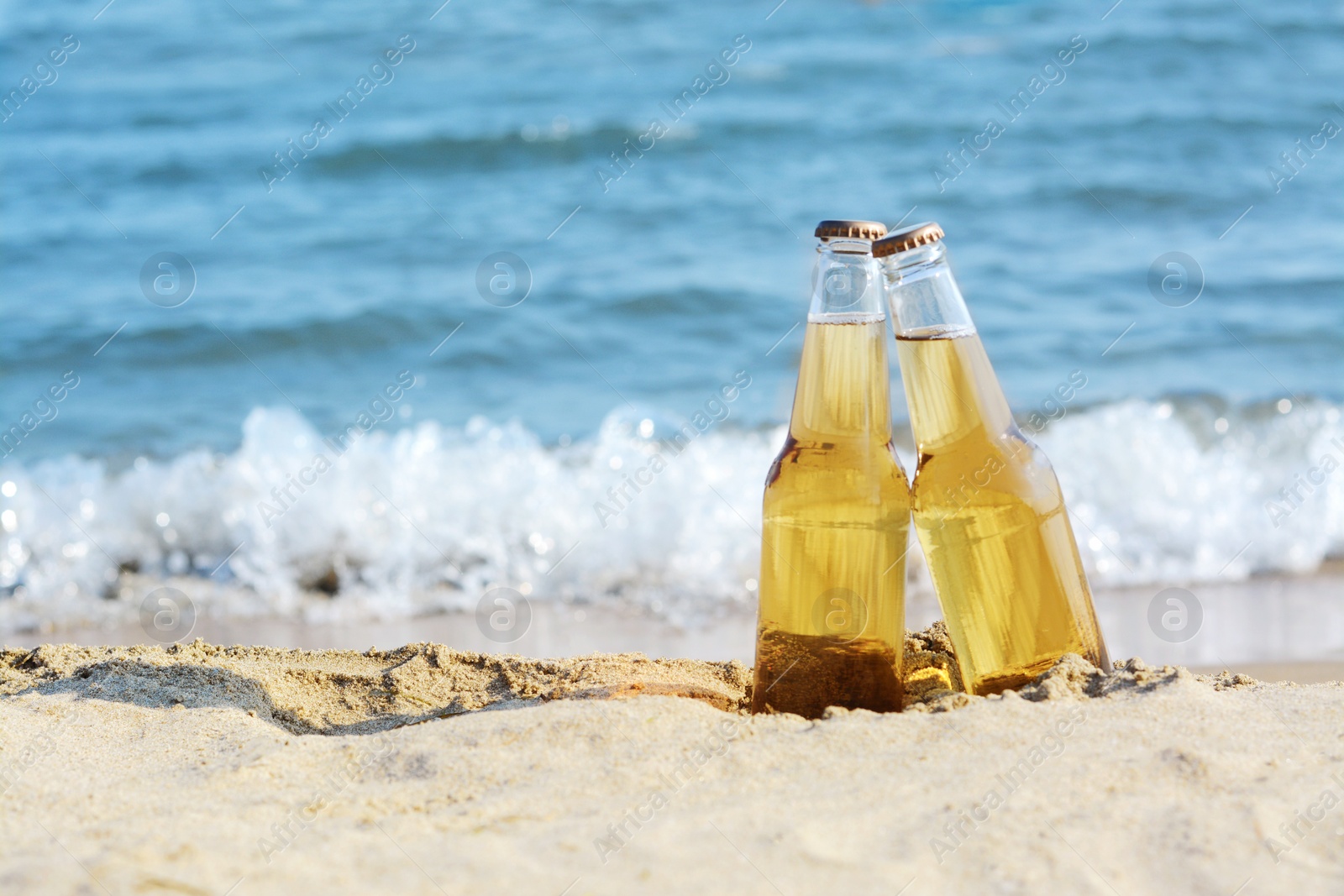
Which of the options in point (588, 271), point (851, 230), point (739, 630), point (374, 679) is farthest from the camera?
point (588, 271)

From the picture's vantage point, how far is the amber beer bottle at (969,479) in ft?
6.20

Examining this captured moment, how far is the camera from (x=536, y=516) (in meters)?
5.79

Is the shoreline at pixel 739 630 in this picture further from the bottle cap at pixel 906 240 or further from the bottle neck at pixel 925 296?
the bottle cap at pixel 906 240

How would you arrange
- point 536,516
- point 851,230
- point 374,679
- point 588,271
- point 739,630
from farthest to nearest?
point 588,271 → point 536,516 → point 739,630 → point 374,679 → point 851,230

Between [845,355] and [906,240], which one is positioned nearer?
[906,240]

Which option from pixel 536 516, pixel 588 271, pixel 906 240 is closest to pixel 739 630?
pixel 536 516

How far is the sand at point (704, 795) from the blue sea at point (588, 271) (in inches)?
117

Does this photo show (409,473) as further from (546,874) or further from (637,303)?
(546,874)

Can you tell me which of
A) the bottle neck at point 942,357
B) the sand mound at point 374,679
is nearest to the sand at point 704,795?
the sand mound at point 374,679

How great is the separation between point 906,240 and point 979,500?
0.44 meters

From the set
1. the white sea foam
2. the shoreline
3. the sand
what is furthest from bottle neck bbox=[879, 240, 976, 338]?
the white sea foam

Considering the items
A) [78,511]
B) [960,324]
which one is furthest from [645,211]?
[960,324]

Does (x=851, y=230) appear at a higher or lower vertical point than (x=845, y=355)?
higher

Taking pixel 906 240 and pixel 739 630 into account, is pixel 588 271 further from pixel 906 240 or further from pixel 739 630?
pixel 906 240
